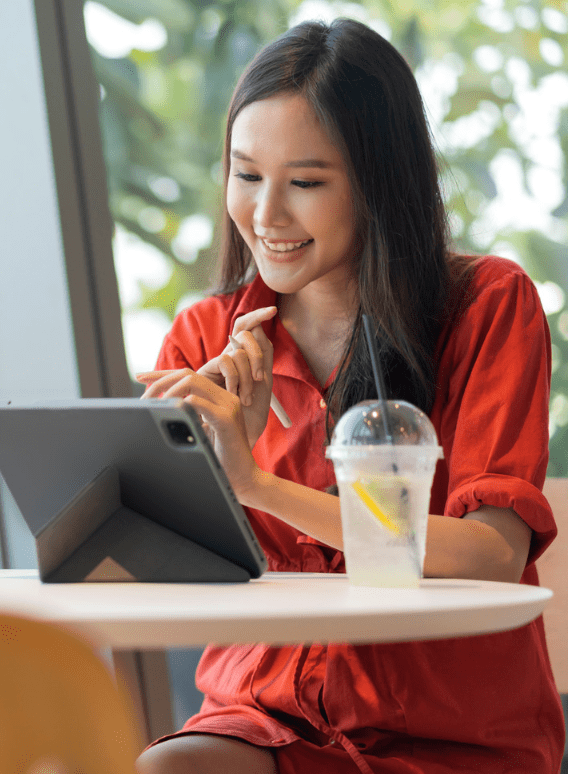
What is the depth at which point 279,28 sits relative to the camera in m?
2.12

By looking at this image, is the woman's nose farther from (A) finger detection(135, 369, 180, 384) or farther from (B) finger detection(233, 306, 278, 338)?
(A) finger detection(135, 369, 180, 384)

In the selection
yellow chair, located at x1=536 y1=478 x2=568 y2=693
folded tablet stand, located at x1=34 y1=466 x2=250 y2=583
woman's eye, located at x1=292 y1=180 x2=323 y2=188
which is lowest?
yellow chair, located at x1=536 y1=478 x2=568 y2=693

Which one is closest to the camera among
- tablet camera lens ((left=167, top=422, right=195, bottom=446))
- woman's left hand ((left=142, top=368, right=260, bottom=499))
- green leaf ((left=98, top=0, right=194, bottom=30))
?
tablet camera lens ((left=167, top=422, right=195, bottom=446))

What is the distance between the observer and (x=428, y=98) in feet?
6.72

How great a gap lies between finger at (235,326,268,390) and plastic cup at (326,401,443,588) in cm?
34

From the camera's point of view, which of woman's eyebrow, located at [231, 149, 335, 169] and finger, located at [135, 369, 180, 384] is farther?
woman's eyebrow, located at [231, 149, 335, 169]

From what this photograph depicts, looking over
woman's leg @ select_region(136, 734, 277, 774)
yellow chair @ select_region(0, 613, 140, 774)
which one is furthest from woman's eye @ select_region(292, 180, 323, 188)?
yellow chair @ select_region(0, 613, 140, 774)

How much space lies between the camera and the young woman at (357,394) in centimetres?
102

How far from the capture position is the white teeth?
130 centimetres

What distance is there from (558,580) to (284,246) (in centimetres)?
72

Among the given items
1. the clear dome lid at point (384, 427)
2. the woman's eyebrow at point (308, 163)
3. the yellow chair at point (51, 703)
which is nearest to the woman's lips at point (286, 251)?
the woman's eyebrow at point (308, 163)

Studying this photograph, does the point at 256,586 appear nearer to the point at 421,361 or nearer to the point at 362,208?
the point at 421,361

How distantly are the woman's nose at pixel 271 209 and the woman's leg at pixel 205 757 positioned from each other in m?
0.70

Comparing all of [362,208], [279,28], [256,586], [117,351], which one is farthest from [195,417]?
[279,28]
